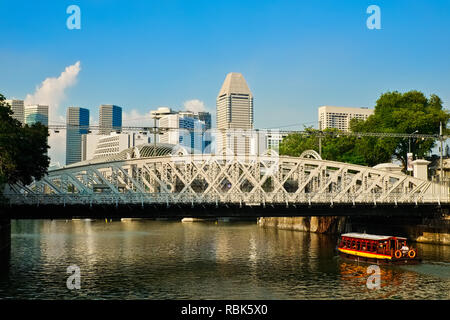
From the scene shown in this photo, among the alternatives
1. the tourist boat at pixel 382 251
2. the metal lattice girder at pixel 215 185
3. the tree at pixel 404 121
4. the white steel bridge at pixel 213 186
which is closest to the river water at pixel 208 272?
the tourist boat at pixel 382 251

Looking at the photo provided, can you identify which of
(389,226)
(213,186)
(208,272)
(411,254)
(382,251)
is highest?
(213,186)

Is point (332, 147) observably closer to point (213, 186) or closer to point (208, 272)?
point (213, 186)

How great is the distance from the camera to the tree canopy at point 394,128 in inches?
4040

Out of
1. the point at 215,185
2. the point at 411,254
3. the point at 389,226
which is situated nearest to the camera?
the point at 411,254

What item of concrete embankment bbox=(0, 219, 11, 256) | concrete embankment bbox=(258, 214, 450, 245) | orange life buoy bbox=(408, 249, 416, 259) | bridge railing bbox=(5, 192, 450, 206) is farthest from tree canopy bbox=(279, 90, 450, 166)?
concrete embankment bbox=(0, 219, 11, 256)

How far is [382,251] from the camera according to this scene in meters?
57.3

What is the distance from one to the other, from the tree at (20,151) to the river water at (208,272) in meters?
9.61

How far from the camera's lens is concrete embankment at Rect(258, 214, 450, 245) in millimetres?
73375

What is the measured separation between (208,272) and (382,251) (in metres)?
19.8

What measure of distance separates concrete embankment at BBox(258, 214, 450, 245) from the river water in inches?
115

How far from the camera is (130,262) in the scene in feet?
189

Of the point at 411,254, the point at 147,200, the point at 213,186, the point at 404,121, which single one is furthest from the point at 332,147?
the point at 147,200
